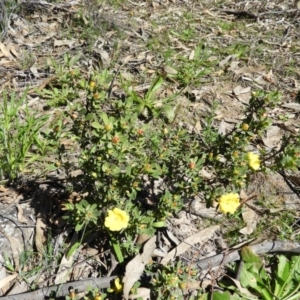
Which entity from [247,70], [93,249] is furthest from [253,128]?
[247,70]

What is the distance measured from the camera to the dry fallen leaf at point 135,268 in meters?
2.26

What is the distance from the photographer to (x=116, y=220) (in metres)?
2.03

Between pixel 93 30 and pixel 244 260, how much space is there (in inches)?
104

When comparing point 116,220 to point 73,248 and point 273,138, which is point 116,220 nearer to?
point 73,248

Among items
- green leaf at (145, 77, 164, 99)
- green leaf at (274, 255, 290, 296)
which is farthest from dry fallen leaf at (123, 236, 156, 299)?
green leaf at (145, 77, 164, 99)

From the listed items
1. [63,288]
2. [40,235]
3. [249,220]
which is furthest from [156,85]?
[63,288]

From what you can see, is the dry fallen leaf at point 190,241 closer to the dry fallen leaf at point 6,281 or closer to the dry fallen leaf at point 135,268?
the dry fallen leaf at point 135,268

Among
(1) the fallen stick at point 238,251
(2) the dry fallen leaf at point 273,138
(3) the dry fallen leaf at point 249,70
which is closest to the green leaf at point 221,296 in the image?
→ (1) the fallen stick at point 238,251

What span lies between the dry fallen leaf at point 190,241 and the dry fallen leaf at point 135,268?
0.12 m

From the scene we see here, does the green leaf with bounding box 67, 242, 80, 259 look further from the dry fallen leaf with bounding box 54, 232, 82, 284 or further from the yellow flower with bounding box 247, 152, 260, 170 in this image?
the yellow flower with bounding box 247, 152, 260, 170

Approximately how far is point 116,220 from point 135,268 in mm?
436

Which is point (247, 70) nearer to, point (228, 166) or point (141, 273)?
point (228, 166)

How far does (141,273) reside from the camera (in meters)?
2.33

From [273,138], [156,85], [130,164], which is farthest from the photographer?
[156,85]
